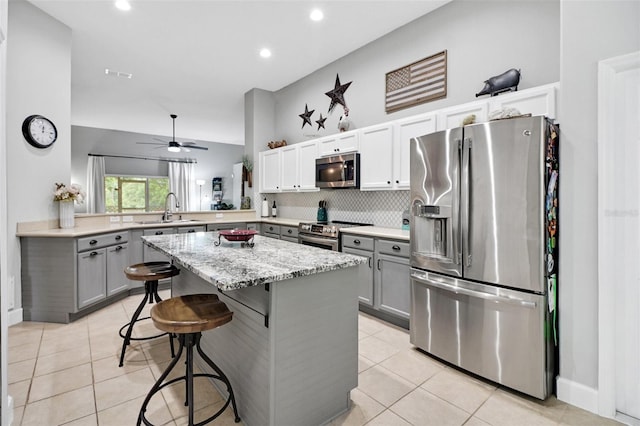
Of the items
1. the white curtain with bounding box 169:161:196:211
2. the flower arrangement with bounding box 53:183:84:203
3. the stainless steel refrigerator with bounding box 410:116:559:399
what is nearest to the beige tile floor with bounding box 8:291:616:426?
the stainless steel refrigerator with bounding box 410:116:559:399

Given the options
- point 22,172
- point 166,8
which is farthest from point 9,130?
point 166,8

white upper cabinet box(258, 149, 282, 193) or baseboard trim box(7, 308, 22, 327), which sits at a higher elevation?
white upper cabinet box(258, 149, 282, 193)

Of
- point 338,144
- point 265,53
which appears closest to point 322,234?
point 338,144

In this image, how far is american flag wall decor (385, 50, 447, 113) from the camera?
3.35 meters

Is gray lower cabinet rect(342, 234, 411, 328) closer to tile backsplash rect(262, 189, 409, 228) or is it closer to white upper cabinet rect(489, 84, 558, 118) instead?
tile backsplash rect(262, 189, 409, 228)

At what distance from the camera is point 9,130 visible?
3.17 metres

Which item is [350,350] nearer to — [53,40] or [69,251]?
[69,251]

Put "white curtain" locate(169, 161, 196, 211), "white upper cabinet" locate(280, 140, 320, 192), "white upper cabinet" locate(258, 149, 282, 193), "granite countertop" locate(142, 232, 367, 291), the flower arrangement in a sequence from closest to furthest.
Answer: "granite countertop" locate(142, 232, 367, 291) < the flower arrangement < "white upper cabinet" locate(280, 140, 320, 192) < "white upper cabinet" locate(258, 149, 282, 193) < "white curtain" locate(169, 161, 196, 211)

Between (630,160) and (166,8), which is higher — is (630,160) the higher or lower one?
the lower one

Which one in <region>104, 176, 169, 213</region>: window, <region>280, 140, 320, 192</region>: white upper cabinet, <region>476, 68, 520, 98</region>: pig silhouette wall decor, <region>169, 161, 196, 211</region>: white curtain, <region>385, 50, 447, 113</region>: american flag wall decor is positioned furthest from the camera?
<region>169, 161, 196, 211</region>: white curtain

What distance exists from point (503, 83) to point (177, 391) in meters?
3.40

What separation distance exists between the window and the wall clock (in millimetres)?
5326

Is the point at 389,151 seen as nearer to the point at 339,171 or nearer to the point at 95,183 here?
the point at 339,171

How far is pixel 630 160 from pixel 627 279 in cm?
68
